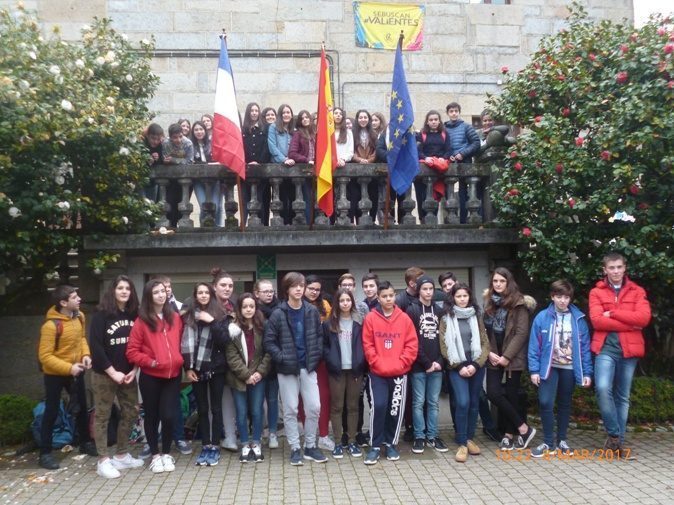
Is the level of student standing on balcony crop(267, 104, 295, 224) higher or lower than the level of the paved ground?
higher

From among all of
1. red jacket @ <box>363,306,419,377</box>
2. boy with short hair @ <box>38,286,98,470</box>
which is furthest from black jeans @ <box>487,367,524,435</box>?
boy with short hair @ <box>38,286,98,470</box>

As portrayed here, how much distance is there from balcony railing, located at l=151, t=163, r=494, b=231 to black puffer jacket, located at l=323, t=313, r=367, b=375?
2183mm

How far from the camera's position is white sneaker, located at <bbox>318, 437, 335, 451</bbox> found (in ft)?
24.6

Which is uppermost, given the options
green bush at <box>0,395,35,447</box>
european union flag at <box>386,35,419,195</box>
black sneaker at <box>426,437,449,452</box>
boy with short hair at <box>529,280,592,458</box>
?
european union flag at <box>386,35,419,195</box>

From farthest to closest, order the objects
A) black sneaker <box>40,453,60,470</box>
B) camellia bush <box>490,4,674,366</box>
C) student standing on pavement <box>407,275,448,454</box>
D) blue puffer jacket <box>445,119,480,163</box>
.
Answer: blue puffer jacket <box>445,119,480,163</box>, camellia bush <box>490,4,674,366</box>, student standing on pavement <box>407,275,448,454</box>, black sneaker <box>40,453,60,470</box>

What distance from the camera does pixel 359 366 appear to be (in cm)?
723

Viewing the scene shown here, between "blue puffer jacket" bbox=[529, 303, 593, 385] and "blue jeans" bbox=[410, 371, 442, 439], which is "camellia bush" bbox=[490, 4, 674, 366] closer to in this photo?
"blue puffer jacket" bbox=[529, 303, 593, 385]

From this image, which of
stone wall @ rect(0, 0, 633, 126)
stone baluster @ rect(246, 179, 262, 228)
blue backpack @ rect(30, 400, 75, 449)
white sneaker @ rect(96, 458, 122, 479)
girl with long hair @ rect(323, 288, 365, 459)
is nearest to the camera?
white sneaker @ rect(96, 458, 122, 479)

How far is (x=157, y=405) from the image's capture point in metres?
6.93

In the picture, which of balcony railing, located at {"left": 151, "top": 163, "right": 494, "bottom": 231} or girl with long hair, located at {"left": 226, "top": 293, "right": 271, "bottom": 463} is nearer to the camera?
girl with long hair, located at {"left": 226, "top": 293, "right": 271, "bottom": 463}

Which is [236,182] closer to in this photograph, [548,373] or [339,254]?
[339,254]

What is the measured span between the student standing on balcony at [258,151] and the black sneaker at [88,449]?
3.40 m

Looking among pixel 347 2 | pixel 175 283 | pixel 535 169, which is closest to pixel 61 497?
pixel 175 283

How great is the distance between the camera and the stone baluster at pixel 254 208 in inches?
354
